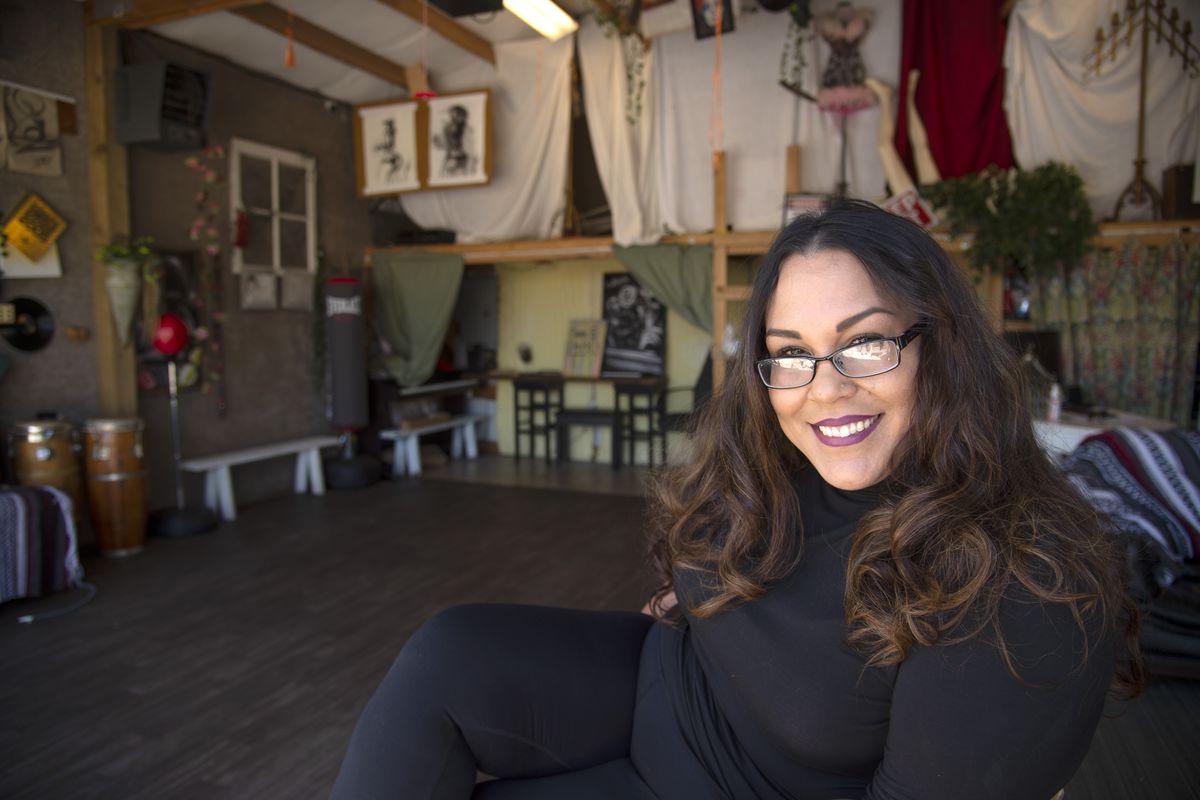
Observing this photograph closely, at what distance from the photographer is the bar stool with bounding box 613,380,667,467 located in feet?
26.1

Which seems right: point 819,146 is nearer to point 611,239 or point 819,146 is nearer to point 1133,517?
point 611,239

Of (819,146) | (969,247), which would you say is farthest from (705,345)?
(969,247)

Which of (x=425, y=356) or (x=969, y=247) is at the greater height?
(x=969, y=247)

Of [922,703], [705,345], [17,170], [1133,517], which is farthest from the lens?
[705,345]

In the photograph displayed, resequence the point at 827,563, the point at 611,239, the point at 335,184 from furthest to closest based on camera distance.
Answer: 1. the point at 335,184
2. the point at 611,239
3. the point at 827,563

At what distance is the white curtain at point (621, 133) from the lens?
6.27 metres

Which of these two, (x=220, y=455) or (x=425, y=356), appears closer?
(x=220, y=455)

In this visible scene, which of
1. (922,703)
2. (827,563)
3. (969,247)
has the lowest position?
(922,703)

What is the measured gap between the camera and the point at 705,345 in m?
8.25

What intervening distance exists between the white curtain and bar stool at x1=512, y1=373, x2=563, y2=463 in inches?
95.5

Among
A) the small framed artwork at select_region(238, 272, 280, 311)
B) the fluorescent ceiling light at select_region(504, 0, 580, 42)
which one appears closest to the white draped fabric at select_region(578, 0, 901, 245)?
the fluorescent ceiling light at select_region(504, 0, 580, 42)

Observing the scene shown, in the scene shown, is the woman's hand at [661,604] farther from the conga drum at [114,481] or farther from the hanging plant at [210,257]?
the hanging plant at [210,257]

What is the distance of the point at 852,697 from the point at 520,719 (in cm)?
55

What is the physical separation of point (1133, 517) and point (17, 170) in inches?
234
